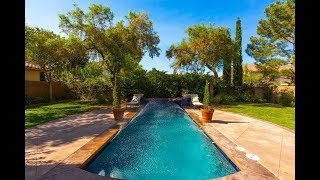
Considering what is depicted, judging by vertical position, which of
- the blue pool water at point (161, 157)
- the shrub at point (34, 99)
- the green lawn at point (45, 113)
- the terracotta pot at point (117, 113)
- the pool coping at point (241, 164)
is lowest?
the blue pool water at point (161, 157)

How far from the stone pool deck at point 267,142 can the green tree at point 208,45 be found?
1258cm

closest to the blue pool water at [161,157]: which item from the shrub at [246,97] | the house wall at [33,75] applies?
the shrub at [246,97]

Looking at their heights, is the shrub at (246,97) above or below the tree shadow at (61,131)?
above

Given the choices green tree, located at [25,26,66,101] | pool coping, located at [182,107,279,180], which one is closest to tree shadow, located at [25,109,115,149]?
pool coping, located at [182,107,279,180]

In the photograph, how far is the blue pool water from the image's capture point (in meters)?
6.16

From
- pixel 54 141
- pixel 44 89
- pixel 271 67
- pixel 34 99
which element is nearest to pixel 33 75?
pixel 44 89

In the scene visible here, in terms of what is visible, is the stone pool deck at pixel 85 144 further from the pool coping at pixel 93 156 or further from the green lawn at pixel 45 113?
the green lawn at pixel 45 113

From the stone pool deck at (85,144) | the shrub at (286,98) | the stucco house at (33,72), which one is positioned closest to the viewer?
the stone pool deck at (85,144)

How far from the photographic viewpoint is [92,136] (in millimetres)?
8977

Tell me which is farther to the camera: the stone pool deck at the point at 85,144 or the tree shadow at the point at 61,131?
the tree shadow at the point at 61,131

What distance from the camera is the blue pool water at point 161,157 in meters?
6.16

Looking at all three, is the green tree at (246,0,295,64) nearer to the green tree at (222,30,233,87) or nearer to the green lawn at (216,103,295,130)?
the green tree at (222,30,233,87)

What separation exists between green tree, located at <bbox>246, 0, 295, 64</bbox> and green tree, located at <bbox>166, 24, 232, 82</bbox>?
154 inches
